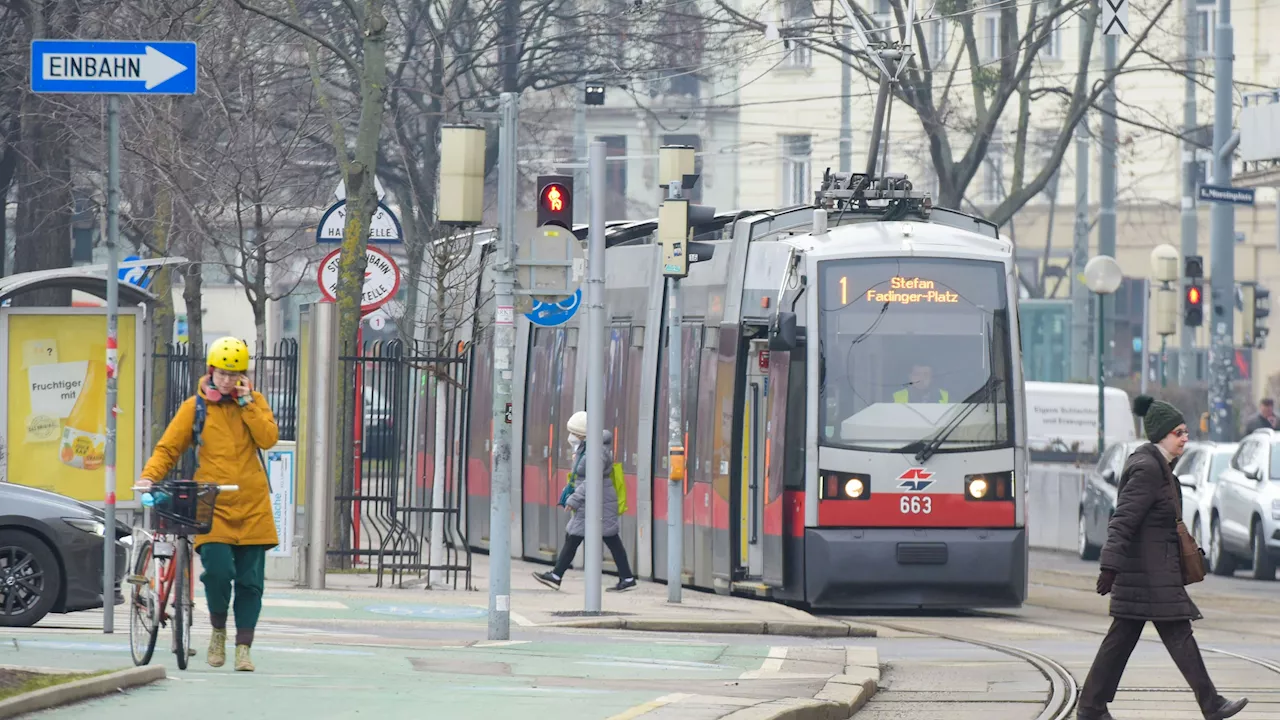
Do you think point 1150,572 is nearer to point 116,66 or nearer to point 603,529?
point 116,66

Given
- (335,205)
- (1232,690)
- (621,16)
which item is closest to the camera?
(1232,690)

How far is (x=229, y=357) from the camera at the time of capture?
11727mm

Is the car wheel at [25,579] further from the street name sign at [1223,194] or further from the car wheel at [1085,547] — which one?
the street name sign at [1223,194]

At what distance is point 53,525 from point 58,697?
5.46 metres

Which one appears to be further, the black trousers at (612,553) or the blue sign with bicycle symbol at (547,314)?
the black trousers at (612,553)

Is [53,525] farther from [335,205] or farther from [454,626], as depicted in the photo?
[335,205]

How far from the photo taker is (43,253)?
25.5 metres

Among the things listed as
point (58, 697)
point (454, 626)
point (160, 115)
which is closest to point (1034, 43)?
point (160, 115)

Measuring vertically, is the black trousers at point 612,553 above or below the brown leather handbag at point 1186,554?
below

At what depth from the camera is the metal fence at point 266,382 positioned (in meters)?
20.7

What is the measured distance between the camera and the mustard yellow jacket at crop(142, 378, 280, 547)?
1176 centimetres

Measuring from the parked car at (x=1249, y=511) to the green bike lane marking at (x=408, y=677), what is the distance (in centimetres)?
1240

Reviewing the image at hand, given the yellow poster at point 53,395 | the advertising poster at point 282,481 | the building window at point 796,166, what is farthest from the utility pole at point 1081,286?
the yellow poster at point 53,395

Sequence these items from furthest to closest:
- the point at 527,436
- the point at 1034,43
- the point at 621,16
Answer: the point at 621,16, the point at 1034,43, the point at 527,436
